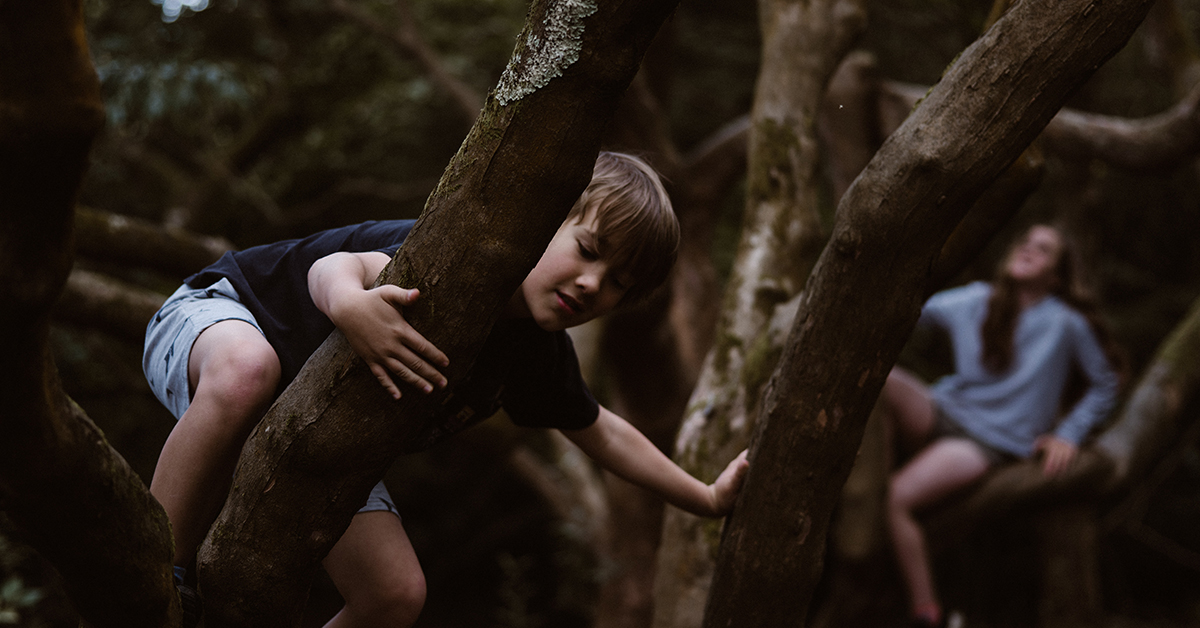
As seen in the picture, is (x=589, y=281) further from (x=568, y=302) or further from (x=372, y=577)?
(x=372, y=577)

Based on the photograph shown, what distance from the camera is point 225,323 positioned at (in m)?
1.44

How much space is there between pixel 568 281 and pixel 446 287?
435 millimetres

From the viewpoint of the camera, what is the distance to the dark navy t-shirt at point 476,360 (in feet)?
4.85

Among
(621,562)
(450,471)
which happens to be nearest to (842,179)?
(621,562)

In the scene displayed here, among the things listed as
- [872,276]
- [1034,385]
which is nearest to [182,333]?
[872,276]

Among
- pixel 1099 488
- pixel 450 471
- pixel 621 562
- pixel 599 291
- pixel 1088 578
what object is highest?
pixel 599 291

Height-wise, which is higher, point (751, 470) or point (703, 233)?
point (751, 470)

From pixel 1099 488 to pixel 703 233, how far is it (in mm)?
2157

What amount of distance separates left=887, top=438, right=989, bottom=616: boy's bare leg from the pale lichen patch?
2971 millimetres

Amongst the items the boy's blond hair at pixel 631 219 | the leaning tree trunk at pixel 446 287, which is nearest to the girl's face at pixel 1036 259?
the boy's blond hair at pixel 631 219

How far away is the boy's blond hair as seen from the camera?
1513 mm

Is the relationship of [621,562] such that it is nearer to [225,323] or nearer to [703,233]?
[703,233]

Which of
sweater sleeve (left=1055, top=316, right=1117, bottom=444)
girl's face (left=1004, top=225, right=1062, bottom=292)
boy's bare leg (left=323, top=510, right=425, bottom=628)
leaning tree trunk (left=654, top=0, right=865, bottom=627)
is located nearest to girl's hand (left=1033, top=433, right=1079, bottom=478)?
sweater sleeve (left=1055, top=316, right=1117, bottom=444)

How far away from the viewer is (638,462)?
1.78 meters
